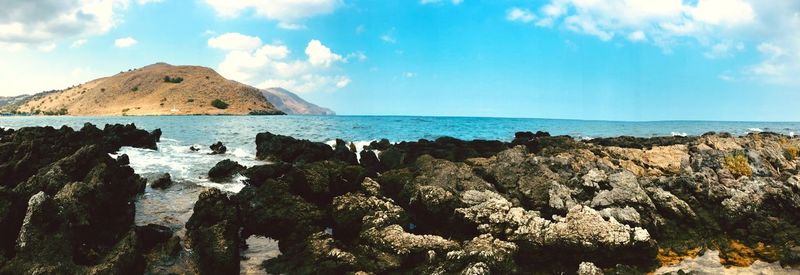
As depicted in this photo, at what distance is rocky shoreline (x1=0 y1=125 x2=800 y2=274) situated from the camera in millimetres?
9539

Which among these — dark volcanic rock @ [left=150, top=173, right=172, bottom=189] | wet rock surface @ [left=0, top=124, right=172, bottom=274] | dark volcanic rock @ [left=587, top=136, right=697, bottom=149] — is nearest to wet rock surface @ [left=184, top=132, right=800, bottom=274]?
wet rock surface @ [left=0, top=124, right=172, bottom=274]

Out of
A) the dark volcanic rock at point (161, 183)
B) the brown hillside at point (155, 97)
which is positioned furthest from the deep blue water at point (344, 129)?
the brown hillside at point (155, 97)

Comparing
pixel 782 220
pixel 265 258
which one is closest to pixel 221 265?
pixel 265 258

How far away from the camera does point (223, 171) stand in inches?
819

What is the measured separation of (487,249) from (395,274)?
202cm

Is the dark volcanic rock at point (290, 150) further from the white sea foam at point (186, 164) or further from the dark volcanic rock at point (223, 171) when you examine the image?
the dark volcanic rock at point (223, 171)

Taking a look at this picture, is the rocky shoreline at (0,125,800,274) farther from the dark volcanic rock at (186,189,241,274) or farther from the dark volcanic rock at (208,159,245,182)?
the dark volcanic rock at (208,159,245,182)

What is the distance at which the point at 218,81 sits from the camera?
626 ft

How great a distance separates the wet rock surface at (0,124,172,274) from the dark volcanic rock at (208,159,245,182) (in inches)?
186

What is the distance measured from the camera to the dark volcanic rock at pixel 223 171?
20391 millimetres

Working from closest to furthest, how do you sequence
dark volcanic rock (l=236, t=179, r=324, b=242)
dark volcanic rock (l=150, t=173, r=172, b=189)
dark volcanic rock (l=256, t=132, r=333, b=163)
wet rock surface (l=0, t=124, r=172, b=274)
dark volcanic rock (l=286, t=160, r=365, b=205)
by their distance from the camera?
wet rock surface (l=0, t=124, r=172, b=274)
dark volcanic rock (l=236, t=179, r=324, b=242)
dark volcanic rock (l=286, t=160, r=365, b=205)
dark volcanic rock (l=150, t=173, r=172, b=189)
dark volcanic rock (l=256, t=132, r=333, b=163)

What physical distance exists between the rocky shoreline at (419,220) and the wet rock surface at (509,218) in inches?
1.4

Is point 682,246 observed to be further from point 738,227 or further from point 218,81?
point 218,81

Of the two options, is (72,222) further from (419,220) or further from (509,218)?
(509,218)
